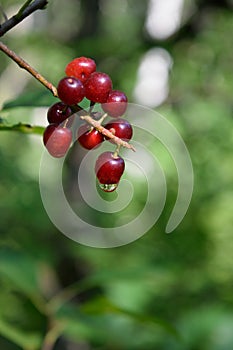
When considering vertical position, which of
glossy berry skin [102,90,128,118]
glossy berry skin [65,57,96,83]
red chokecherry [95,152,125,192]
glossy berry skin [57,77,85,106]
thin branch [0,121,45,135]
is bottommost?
red chokecherry [95,152,125,192]

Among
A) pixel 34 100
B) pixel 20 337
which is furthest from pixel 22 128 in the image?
pixel 20 337

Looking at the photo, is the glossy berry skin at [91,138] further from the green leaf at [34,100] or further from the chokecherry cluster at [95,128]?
the green leaf at [34,100]

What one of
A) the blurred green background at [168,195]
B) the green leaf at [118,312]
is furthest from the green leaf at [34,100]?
the blurred green background at [168,195]

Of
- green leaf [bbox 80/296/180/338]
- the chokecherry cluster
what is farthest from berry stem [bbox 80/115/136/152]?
green leaf [bbox 80/296/180/338]

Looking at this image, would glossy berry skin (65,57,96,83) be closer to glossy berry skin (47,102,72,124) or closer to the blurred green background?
glossy berry skin (47,102,72,124)

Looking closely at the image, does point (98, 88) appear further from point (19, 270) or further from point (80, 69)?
point (19, 270)
